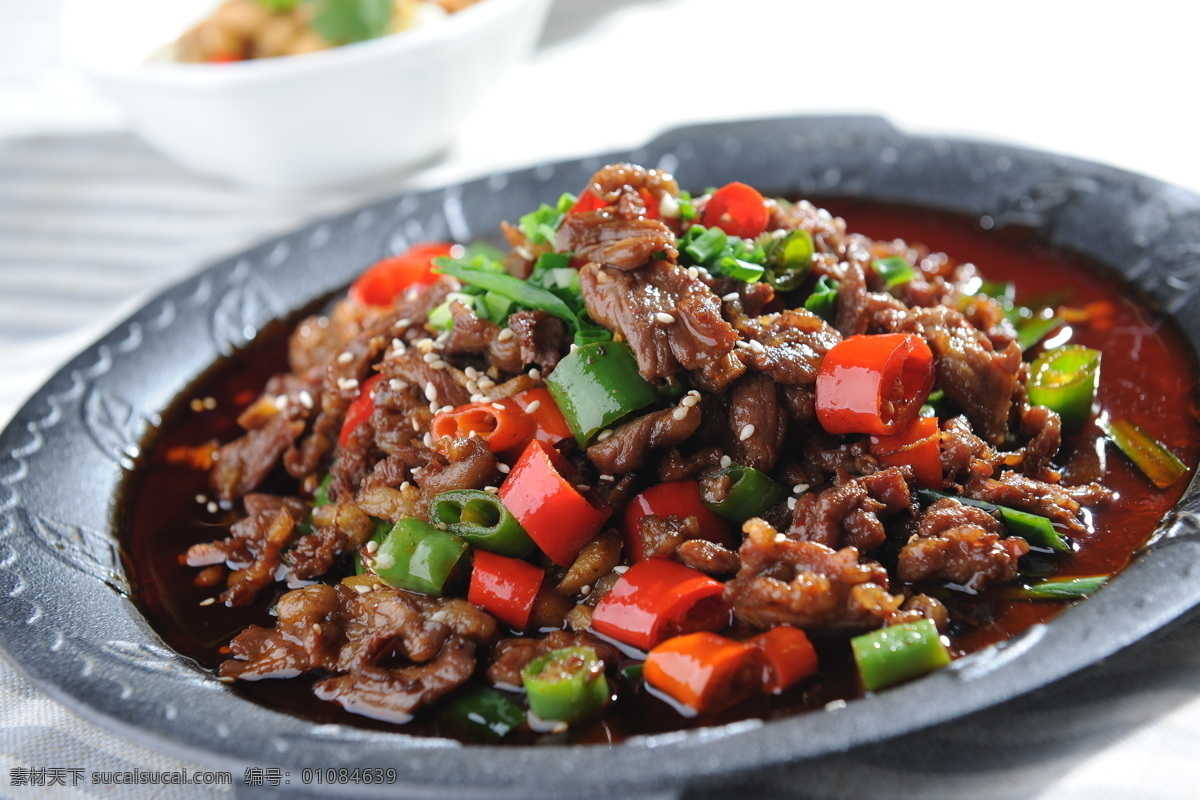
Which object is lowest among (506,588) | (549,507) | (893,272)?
(506,588)

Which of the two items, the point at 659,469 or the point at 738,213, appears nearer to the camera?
the point at 659,469

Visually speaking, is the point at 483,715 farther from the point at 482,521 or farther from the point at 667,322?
the point at 667,322

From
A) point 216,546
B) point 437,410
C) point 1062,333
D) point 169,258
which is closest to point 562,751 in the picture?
point 437,410

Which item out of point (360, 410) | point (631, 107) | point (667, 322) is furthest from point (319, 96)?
point (667, 322)

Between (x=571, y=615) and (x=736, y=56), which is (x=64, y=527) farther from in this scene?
(x=736, y=56)

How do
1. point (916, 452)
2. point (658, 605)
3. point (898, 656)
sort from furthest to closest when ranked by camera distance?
point (916, 452), point (658, 605), point (898, 656)

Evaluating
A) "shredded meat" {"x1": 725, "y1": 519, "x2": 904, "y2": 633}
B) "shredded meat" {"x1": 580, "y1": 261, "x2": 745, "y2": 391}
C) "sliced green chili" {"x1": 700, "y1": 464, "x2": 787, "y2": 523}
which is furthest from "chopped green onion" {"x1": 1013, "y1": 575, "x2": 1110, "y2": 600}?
"shredded meat" {"x1": 580, "y1": 261, "x2": 745, "y2": 391}
